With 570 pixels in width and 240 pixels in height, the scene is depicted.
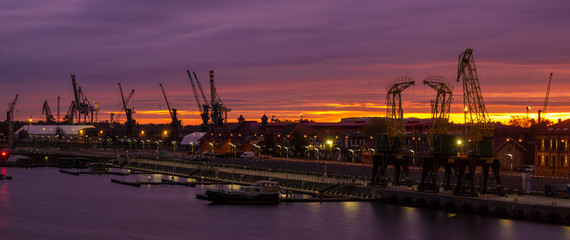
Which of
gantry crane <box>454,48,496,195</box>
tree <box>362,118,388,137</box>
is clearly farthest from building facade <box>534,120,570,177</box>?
tree <box>362,118,388,137</box>

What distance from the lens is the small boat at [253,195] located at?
78375 mm

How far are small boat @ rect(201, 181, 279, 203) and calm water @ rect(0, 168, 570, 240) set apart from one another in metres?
1.63

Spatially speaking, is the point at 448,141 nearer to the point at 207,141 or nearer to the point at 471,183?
the point at 471,183

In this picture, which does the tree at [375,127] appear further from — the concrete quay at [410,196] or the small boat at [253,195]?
the small boat at [253,195]

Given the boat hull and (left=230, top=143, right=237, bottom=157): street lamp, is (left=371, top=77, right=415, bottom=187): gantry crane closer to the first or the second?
the boat hull

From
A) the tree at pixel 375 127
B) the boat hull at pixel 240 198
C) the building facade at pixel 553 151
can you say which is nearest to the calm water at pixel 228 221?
the boat hull at pixel 240 198

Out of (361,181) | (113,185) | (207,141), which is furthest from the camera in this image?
(207,141)

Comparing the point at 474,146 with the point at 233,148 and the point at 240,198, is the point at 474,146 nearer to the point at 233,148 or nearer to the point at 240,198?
the point at 240,198

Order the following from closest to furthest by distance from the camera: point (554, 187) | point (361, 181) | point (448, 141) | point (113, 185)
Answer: point (554, 187)
point (448, 141)
point (361, 181)
point (113, 185)

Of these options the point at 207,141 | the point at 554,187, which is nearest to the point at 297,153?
the point at 207,141

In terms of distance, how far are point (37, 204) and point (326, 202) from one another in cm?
3368

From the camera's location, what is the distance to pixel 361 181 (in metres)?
86.9

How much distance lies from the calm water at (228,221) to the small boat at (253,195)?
1.63m

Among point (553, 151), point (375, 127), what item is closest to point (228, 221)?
point (553, 151)
